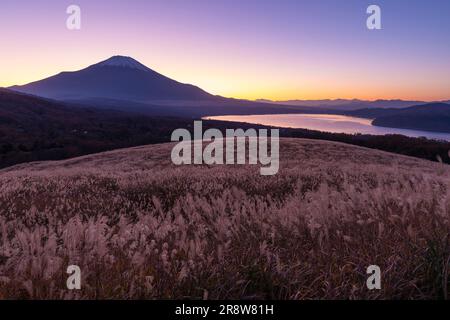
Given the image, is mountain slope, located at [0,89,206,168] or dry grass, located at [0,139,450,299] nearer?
dry grass, located at [0,139,450,299]

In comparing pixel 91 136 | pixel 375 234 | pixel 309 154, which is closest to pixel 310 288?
pixel 375 234

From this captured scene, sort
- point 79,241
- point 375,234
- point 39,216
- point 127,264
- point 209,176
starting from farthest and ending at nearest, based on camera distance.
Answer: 1. point 209,176
2. point 39,216
3. point 375,234
4. point 79,241
5. point 127,264

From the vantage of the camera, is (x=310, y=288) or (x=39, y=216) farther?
(x=39, y=216)

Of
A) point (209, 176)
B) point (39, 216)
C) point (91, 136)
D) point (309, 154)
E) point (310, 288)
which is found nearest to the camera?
point (310, 288)

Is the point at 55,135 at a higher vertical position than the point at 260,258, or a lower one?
lower

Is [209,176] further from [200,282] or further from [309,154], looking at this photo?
[309,154]

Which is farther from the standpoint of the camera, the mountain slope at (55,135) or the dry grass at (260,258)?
the mountain slope at (55,135)

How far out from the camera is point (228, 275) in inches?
106

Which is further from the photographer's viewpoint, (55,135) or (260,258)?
(55,135)
